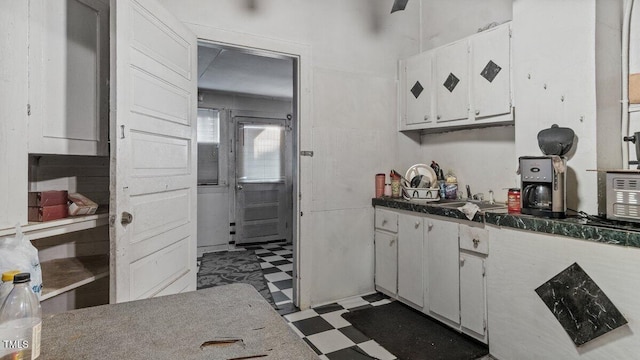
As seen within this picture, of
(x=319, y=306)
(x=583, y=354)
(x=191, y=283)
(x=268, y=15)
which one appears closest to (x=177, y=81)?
(x=268, y=15)

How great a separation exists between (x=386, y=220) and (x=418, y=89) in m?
1.25

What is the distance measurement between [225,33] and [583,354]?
2.94 meters

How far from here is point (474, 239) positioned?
2121 millimetres

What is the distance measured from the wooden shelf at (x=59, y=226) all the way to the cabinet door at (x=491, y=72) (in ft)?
8.75

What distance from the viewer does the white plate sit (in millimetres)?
2875

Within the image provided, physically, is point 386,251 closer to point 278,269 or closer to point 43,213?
point 278,269

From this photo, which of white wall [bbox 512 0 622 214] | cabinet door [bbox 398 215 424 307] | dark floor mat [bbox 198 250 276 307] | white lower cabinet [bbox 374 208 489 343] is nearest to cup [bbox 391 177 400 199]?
white lower cabinet [bbox 374 208 489 343]

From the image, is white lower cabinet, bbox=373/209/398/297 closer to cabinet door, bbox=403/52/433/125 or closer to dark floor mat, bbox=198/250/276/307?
cabinet door, bbox=403/52/433/125

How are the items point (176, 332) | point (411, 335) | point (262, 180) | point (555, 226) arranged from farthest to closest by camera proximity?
point (262, 180)
point (411, 335)
point (555, 226)
point (176, 332)

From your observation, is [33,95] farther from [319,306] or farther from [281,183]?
[281,183]

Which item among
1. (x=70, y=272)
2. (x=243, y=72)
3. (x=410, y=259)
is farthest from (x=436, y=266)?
(x=243, y=72)

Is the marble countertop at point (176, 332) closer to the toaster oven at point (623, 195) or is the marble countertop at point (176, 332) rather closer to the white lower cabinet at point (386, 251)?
the toaster oven at point (623, 195)

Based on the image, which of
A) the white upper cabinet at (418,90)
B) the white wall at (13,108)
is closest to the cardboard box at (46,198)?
the white wall at (13,108)

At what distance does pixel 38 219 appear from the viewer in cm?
158
